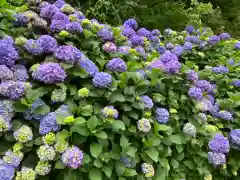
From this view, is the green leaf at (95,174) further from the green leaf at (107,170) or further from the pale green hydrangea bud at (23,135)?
the pale green hydrangea bud at (23,135)

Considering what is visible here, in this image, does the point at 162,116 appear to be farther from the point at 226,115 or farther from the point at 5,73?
the point at 5,73

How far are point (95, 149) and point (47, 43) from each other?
59cm

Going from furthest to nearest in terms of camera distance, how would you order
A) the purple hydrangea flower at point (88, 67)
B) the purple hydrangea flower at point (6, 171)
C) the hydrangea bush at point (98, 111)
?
the purple hydrangea flower at point (88, 67) → the hydrangea bush at point (98, 111) → the purple hydrangea flower at point (6, 171)

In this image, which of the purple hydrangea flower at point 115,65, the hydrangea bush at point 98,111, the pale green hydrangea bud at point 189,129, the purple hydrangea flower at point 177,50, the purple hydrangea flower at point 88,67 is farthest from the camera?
the purple hydrangea flower at point 177,50

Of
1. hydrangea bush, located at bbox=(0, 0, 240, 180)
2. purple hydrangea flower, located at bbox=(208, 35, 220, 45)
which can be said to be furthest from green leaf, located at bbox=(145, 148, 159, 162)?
purple hydrangea flower, located at bbox=(208, 35, 220, 45)

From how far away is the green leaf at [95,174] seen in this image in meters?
1.43

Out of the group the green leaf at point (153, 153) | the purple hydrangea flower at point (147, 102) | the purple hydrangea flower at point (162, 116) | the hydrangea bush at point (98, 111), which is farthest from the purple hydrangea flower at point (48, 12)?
the green leaf at point (153, 153)

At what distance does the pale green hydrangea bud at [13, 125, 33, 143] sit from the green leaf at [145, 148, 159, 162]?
0.61m

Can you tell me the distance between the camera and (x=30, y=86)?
1.46 meters

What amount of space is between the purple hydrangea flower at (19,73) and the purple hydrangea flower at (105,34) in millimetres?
553

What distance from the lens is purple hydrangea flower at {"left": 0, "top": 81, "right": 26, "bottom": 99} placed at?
139 cm

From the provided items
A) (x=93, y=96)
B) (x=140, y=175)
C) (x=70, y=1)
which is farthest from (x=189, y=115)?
(x=70, y=1)

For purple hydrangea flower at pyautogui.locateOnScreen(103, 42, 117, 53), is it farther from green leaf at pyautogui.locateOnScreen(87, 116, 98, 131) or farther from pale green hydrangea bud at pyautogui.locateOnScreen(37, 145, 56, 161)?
pale green hydrangea bud at pyautogui.locateOnScreen(37, 145, 56, 161)

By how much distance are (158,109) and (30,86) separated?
2.40ft
